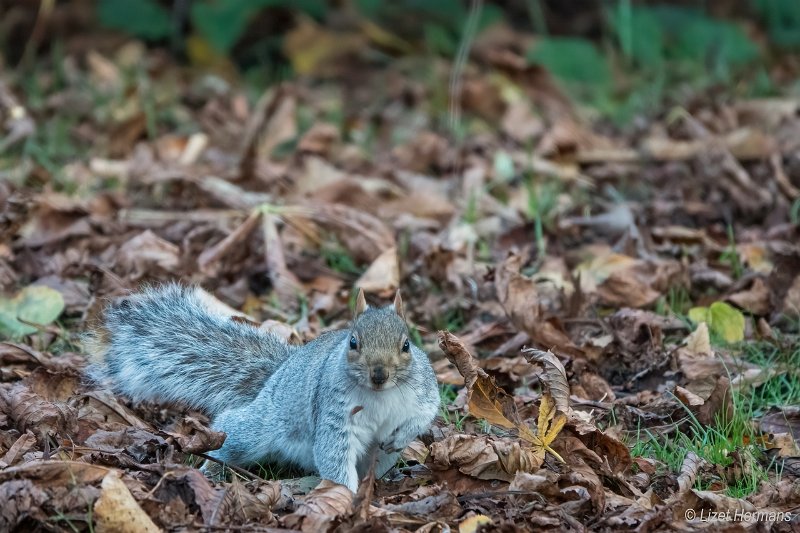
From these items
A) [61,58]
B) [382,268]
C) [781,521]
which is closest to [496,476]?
[781,521]

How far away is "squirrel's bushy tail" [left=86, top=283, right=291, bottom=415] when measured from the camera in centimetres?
339

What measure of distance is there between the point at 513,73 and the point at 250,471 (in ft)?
14.3

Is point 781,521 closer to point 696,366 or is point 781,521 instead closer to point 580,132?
point 696,366

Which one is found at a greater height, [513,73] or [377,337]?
[377,337]

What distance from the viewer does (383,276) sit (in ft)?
14.1

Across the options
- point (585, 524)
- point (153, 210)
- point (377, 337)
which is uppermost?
point (377, 337)

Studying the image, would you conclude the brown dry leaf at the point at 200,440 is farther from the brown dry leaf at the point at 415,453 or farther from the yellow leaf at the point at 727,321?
the yellow leaf at the point at 727,321

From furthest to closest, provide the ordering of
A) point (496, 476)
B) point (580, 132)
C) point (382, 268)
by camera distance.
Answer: point (580, 132)
point (382, 268)
point (496, 476)

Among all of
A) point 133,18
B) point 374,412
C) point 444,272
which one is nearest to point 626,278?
point 444,272

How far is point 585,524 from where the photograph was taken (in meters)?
2.72

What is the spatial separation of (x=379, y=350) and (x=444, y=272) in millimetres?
1667

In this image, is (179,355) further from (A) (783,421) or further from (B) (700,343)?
(A) (783,421)

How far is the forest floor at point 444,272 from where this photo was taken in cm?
280

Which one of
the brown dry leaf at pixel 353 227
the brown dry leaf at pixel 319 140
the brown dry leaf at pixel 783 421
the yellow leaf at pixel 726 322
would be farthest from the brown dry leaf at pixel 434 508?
the brown dry leaf at pixel 319 140
